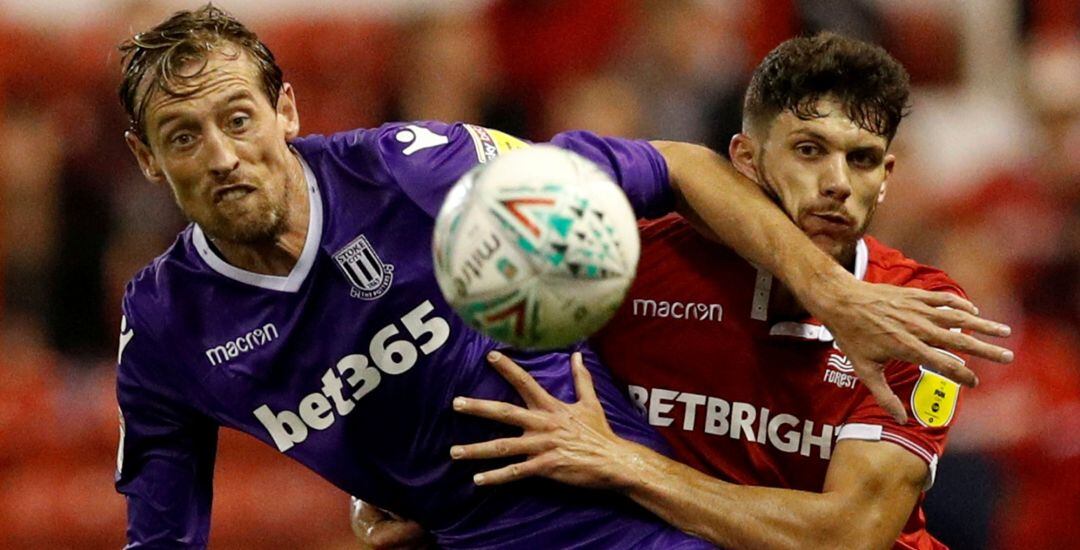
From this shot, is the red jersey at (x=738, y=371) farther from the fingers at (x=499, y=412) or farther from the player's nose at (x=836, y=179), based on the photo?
the fingers at (x=499, y=412)

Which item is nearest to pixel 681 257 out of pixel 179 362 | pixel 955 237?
pixel 179 362

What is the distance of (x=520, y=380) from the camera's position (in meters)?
4.26

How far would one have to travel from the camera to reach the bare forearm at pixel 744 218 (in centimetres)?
407

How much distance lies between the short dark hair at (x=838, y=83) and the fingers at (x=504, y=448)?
3.56 ft

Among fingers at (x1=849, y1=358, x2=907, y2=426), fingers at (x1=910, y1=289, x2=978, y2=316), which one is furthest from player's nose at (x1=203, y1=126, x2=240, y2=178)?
fingers at (x1=910, y1=289, x2=978, y2=316)

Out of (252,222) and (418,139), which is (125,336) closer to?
(252,222)

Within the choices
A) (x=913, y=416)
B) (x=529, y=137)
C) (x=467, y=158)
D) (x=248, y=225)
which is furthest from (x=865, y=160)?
(x=529, y=137)

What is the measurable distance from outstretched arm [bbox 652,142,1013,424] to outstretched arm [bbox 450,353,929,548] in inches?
18.6

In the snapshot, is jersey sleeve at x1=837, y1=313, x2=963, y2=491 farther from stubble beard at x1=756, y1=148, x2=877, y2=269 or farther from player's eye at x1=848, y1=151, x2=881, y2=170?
player's eye at x1=848, y1=151, x2=881, y2=170

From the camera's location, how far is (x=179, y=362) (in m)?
4.33

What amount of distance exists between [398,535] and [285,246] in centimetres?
95

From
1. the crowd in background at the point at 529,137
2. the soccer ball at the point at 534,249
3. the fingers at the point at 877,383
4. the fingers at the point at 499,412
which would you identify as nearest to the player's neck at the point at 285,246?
the fingers at the point at 499,412

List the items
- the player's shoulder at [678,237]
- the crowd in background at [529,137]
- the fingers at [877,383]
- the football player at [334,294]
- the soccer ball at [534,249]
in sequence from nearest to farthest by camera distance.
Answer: the soccer ball at [534,249], the fingers at [877,383], the football player at [334,294], the player's shoulder at [678,237], the crowd in background at [529,137]

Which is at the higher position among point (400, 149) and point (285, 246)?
point (400, 149)
